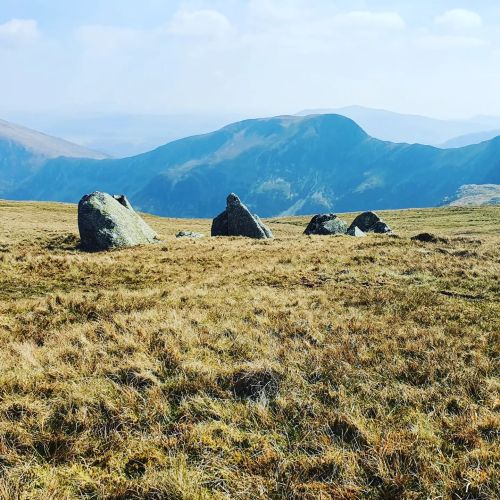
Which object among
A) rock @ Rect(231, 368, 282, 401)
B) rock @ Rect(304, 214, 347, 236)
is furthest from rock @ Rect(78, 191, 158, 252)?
rock @ Rect(231, 368, 282, 401)

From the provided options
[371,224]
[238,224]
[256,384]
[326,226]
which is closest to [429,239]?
[326,226]

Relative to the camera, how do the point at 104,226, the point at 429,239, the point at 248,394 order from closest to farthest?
the point at 248,394 → the point at 104,226 → the point at 429,239

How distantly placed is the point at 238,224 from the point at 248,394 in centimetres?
3717

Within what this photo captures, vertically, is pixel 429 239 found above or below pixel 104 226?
below

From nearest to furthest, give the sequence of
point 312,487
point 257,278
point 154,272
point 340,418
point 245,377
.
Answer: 1. point 312,487
2. point 340,418
3. point 245,377
4. point 257,278
5. point 154,272

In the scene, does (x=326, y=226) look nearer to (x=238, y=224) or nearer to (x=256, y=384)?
(x=238, y=224)

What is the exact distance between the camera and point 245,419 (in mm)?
6609

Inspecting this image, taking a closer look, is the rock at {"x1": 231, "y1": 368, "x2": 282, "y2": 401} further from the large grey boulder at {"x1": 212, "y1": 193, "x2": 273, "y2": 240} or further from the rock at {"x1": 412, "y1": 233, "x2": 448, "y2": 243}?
the large grey boulder at {"x1": 212, "y1": 193, "x2": 273, "y2": 240}

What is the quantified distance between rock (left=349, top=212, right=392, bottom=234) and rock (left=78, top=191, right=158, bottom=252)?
105 ft

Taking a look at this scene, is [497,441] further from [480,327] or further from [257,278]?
[257,278]

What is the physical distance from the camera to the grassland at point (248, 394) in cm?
522

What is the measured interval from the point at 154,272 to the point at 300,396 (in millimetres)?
14818

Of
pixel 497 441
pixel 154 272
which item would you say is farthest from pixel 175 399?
pixel 154 272

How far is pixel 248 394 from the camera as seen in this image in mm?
7555
